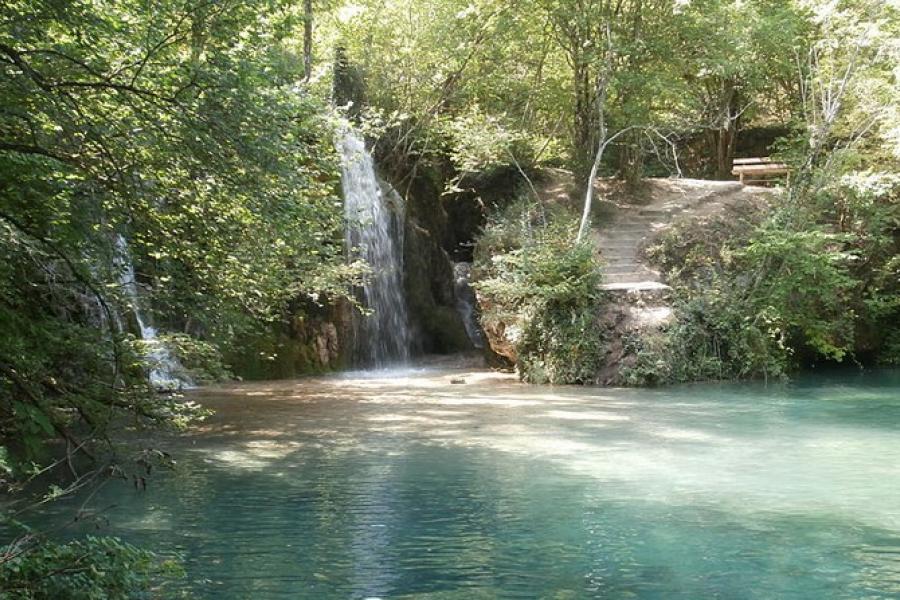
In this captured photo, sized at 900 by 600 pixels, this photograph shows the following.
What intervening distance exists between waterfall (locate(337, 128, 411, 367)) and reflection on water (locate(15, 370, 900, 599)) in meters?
7.38

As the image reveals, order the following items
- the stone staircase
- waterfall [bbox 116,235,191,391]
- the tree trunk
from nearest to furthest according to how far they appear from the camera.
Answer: waterfall [bbox 116,235,191,391] → the stone staircase → the tree trunk

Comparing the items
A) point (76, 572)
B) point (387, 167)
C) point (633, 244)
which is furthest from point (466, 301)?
point (76, 572)

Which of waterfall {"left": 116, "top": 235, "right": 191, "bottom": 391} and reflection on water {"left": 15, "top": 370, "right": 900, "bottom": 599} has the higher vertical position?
waterfall {"left": 116, "top": 235, "right": 191, "bottom": 391}

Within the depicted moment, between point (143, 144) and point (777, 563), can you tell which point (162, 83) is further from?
point (777, 563)

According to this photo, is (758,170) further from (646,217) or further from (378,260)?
(378,260)

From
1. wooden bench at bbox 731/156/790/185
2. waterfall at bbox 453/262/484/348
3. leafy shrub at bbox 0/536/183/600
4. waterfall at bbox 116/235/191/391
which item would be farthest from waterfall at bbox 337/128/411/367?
leafy shrub at bbox 0/536/183/600

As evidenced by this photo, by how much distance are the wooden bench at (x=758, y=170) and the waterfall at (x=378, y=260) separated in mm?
9599

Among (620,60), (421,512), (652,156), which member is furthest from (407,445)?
(652,156)

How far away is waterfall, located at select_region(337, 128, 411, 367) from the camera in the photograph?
67.8 ft

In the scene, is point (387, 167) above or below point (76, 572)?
above

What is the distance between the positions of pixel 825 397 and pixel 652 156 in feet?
47.0

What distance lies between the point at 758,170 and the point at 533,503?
1890 cm

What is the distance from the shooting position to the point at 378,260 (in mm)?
21172

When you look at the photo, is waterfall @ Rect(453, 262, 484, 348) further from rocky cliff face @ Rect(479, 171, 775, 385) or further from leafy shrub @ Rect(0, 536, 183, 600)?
leafy shrub @ Rect(0, 536, 183, 600)
